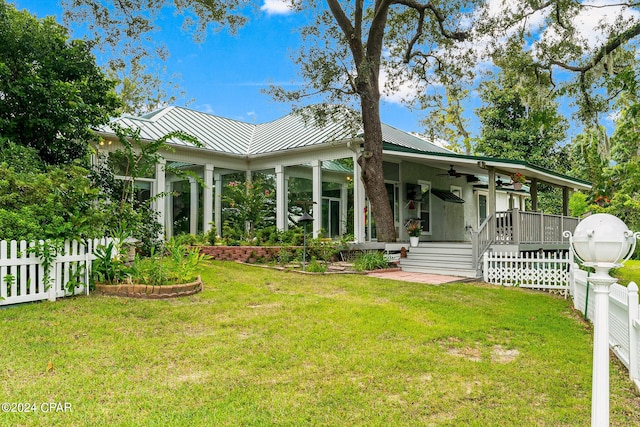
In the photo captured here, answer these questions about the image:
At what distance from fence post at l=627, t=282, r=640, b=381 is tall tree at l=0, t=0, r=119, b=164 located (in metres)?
10.1

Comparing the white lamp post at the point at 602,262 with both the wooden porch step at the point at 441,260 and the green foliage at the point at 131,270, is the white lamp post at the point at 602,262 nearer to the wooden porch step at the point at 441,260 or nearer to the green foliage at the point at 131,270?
the green foliage at the point at 131,270

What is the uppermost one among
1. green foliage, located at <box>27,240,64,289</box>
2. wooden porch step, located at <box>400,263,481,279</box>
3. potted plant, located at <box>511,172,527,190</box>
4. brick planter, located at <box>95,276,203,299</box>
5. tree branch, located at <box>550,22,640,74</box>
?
tree branch, located at <box>550,22,640,74</box>

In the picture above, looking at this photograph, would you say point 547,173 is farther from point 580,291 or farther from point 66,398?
point 66,398

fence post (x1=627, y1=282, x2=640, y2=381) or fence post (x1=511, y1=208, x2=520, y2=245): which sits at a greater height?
fence post (x1=511, y1=208, x2=520, y2=245)

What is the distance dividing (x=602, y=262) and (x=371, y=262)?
9.34 meters

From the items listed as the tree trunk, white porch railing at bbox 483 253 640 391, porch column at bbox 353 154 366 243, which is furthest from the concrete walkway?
porch column at bbox 353 154 366 243

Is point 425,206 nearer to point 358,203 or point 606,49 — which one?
point 358,203

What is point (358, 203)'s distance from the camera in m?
13.8

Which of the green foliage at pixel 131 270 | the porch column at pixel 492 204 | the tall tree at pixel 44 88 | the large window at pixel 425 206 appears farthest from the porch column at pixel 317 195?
the green foliage at pixel 131 270

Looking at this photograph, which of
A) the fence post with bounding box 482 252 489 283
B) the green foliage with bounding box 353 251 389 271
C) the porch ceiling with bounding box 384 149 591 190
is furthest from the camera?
the porch ceiling with bounding box 384 149 591 190

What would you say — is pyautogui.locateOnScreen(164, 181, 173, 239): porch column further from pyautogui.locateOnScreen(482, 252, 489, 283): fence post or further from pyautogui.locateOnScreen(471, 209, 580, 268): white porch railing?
pyautogui.locateOnScreen(482, 252, 489, 283): fence post

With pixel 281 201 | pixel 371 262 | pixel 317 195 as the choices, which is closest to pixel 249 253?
pixel 317 195

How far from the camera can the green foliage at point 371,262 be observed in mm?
11436

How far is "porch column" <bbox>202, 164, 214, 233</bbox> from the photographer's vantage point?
50.4 feet
